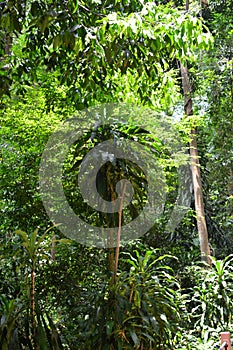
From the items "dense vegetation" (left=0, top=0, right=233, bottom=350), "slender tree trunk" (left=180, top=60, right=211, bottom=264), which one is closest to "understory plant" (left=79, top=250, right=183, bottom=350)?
Answer: "dense vegetation" (left=0, top=0, right=233, bottom=350)

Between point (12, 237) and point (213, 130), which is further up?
point (213, 130)

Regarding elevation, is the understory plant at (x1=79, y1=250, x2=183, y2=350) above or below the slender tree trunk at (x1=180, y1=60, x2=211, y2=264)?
below

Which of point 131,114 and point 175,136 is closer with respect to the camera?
point 131,114

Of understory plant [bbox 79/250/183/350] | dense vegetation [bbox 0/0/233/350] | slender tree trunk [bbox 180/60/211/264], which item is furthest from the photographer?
slender tree trunk [bbox 180/60/211/264]

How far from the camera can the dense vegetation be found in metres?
2.45

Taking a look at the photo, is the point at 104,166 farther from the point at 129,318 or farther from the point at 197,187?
the point at 197,187

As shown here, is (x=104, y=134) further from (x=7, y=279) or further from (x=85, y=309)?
(x=7, y=279)

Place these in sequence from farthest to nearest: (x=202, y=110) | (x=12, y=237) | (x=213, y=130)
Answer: (x=202, y=110) → (x=213, y=130) → (x=12, y=237)

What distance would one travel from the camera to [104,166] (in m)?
3.18

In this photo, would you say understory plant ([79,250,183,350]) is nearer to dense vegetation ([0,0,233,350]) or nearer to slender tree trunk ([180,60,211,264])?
dense vegetation ([0,0,233,350])

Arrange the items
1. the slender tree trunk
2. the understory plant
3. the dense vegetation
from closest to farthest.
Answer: the dense vegetation, the understory plant, the slender tree trunk

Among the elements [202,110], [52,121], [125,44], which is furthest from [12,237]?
[202,110]

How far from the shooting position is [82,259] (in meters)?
4.07

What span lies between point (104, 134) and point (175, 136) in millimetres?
1857
